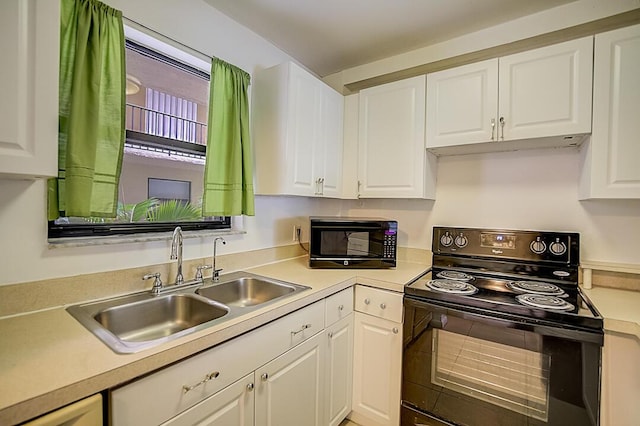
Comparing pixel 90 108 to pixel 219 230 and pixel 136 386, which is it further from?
pixel 136 386

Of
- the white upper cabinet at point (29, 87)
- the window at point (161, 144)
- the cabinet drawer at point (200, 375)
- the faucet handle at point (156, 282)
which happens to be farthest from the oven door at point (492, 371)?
the white upper cabinet at point (29, 87)

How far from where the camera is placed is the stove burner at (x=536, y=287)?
1.55 metres

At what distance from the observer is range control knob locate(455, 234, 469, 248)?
2.01 metres

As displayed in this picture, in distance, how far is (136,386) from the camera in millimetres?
826

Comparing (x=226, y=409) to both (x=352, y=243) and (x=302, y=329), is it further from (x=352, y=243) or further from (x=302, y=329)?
(x=352, y=243)

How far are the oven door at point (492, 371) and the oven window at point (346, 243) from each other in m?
0.50

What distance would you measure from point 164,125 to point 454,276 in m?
1.88

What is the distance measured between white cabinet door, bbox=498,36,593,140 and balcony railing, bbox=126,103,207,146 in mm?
1761

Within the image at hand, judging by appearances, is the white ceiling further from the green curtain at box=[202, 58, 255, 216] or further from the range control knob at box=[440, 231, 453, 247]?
the range control knob at box=[440, 231, 453, 247]

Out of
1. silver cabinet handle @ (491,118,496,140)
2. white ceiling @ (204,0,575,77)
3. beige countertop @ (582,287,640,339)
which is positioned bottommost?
beige countertop @ (582,287,640,339)

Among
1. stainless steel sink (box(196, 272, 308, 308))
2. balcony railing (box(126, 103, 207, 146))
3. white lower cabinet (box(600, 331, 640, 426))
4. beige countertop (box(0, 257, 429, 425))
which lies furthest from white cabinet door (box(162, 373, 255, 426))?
white lower cabinet (box(600, 331, 640, 426))

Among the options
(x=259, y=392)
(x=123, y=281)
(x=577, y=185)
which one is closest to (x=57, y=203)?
(x=123, y=281)

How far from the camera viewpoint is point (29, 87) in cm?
83

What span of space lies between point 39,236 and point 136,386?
751mm
